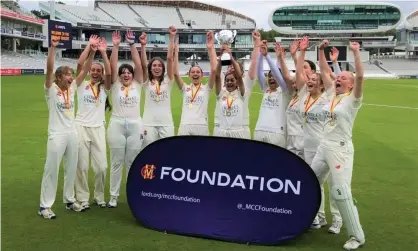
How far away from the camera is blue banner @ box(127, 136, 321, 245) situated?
4547 mm

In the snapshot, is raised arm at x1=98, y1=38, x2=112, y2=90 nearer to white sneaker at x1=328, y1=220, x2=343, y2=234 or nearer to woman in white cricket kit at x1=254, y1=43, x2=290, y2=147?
woman in white cricket kit at x1=254, y1=43, x2=290, y2=147

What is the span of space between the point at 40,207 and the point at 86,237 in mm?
1040

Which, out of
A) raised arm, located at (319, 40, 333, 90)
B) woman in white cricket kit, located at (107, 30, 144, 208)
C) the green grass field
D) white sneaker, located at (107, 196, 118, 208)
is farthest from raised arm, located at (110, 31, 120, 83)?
raised arm, located at (319, 40, 333, 90)

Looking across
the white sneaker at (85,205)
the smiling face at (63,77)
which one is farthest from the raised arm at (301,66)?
the white sneaker at (85,205)

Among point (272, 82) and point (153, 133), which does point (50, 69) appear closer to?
point (153, 133)

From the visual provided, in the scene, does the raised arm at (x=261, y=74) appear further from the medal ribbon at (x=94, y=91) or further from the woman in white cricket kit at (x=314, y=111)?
the medal ribbon at (x=94, y=91)

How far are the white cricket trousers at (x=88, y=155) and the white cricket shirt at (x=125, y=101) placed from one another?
0.34 metres

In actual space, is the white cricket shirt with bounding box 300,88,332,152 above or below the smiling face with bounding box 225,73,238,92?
below

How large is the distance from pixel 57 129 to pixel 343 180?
10.8 ft

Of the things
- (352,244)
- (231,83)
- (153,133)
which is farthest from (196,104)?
(352,244)

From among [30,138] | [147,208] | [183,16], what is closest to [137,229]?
[147,208]

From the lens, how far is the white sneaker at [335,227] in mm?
5078

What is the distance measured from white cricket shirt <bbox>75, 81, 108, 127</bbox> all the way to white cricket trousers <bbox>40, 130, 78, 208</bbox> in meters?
0.31

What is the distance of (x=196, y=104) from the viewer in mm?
5934
